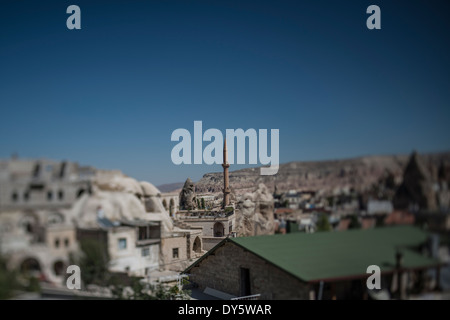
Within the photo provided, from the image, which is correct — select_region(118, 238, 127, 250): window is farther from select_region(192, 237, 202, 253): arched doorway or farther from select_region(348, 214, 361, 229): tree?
select_region(348, 214, 361, 229): tree

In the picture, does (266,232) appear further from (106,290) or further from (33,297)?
(33,297)

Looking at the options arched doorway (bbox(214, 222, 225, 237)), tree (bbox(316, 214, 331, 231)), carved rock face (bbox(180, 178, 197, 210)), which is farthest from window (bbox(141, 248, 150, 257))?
arched doorway (bbox(214, 222, 225, 237))

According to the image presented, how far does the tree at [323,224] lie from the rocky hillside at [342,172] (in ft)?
1.92

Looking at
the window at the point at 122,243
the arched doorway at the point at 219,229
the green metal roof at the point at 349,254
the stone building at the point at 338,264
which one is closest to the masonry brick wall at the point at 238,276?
the stone building at the point at 338,264

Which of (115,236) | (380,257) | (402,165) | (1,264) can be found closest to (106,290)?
(115,236)

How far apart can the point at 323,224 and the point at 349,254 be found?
A: 96cm

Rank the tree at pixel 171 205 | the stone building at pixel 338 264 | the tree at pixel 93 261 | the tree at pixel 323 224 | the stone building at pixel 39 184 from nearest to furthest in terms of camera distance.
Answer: the stone building at pixel 39 184, the tree at pixel 93 261, the stone building at pixel 338 264, the tree at pixel 323 224, the tree at pixel 171 205

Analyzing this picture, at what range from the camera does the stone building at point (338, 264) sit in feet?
24.2

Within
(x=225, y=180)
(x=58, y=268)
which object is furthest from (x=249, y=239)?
(x=58, y=268)

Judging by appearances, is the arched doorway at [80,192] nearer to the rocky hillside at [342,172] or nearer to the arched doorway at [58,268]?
the arched doorway at [58,268]

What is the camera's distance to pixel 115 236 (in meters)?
7.41

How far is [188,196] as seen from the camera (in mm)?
13961

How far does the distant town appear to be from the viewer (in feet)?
22.4
